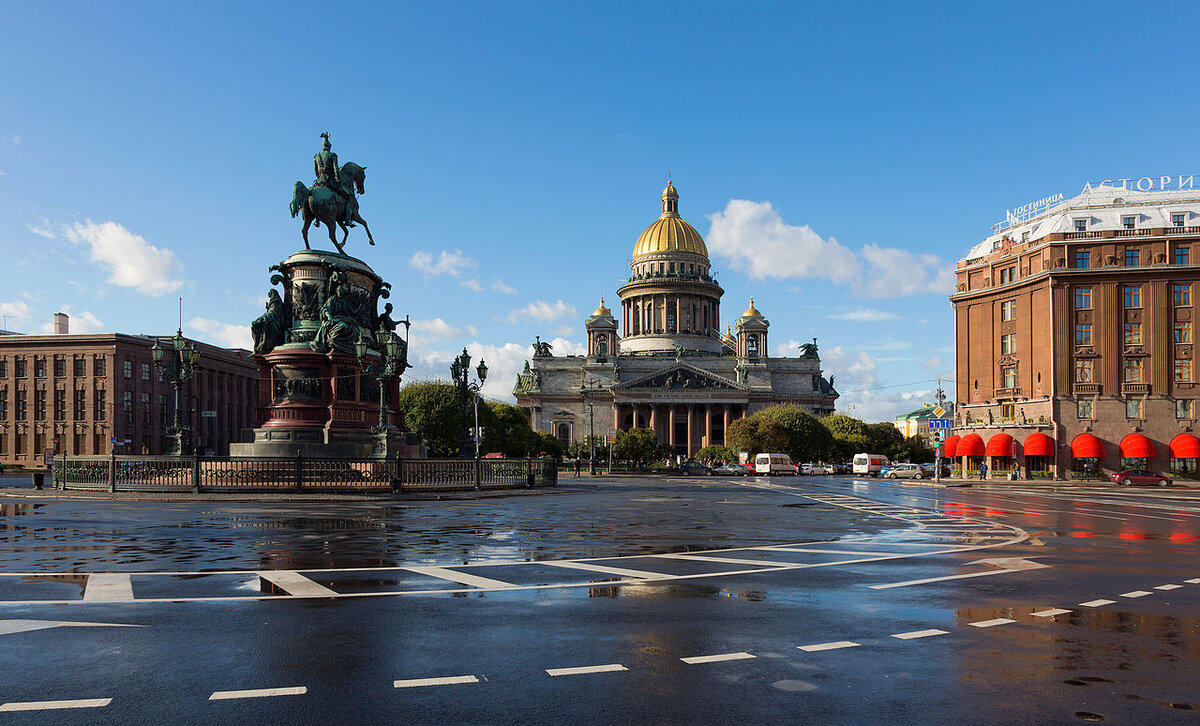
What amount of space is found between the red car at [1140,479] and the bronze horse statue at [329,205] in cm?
5090

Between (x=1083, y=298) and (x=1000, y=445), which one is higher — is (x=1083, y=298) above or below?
above

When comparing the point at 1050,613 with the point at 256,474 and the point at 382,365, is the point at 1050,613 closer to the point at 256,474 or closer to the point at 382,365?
the point at 256,474

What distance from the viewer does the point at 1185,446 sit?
6322 centimetres

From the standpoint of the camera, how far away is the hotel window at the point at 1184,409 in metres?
64.6

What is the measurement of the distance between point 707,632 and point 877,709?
275 cm

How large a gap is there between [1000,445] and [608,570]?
62044 millimetres

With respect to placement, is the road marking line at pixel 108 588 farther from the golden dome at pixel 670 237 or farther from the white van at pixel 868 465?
the golden dome at pixel 670 237

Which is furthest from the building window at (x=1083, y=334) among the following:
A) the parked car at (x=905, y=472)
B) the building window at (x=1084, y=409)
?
the parked car at (x=905, y=472)

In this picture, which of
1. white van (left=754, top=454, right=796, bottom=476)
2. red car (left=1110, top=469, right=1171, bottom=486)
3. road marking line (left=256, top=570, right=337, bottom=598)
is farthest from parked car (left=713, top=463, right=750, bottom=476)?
road marking line (left=256, top=570, right=337, bottom=598)

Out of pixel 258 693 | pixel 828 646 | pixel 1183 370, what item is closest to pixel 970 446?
pixel 1183 370

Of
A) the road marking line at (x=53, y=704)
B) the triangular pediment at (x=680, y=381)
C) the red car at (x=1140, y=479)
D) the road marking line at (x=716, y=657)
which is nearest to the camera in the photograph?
the road marking line at (x=53, y=704)

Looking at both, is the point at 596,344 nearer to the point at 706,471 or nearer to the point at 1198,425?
the point at 706,471

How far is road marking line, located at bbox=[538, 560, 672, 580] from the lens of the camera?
1323 centimetres

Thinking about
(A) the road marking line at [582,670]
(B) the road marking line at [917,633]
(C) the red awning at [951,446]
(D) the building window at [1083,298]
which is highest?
(D) the building window at [1083,298]
